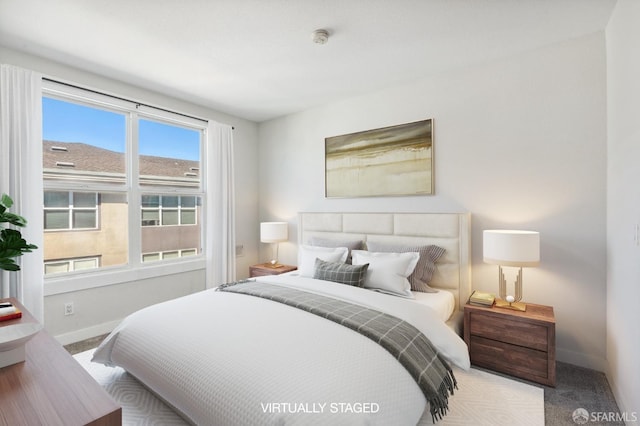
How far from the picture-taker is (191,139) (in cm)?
392

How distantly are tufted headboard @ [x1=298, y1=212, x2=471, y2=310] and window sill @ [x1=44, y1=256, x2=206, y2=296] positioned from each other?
5.87ft

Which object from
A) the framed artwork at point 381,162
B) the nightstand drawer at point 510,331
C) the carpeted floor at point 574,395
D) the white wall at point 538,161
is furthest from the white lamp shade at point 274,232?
the carpeted floor at point 574,395

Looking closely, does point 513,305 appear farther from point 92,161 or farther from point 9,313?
point 92,161

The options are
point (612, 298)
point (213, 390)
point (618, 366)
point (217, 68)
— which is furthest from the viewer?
point (217, 68)

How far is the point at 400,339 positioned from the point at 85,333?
303 centimetres

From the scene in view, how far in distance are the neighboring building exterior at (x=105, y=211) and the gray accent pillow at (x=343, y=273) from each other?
79.6 inches

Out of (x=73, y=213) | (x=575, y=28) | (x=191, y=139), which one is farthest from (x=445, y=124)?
(x=73, y=213)

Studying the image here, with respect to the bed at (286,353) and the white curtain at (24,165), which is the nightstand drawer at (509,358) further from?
the white curtain at (24,165)

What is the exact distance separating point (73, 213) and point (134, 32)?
1.84 meters

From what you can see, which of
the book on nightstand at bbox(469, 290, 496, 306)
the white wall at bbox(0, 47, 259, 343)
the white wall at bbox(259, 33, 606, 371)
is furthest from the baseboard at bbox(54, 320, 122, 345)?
the book on nightstand at bbox(469, 290, 496, 306)

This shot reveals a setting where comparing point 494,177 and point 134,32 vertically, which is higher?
point 134,32

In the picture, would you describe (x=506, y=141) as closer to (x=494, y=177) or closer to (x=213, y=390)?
(x=494, y=177)

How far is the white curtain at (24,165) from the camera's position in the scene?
239cm

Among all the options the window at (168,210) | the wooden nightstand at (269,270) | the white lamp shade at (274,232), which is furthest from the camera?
the white lamp shade at (274,232)
